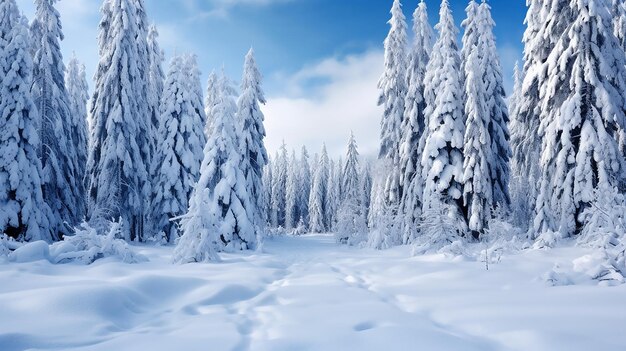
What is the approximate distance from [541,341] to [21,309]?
5.79 meters

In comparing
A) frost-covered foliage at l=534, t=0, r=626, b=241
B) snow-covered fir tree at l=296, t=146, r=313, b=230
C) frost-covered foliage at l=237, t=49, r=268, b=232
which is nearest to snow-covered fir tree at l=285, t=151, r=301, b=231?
snow-covered fir tree at l=296, t=146, r=313, b=230

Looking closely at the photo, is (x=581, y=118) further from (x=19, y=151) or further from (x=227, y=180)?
(x=19, y=151)

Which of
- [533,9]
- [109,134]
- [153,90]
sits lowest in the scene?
[109,134]

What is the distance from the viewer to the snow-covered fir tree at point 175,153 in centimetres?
2109

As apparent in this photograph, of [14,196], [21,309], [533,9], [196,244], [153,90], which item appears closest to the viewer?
[21,309]

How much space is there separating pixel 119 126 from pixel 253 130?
803 cm

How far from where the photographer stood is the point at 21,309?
14.9 feet

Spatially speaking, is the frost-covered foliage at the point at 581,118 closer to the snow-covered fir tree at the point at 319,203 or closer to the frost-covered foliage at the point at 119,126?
the frost-covered foliage at the point at 119,126

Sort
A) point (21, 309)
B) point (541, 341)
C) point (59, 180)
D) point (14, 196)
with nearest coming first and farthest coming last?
1. point (541, 341)
2. point (21, 309)
3. point (14, 196)
4. point (59, 180)

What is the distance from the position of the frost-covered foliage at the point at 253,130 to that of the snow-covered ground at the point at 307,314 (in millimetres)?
15573

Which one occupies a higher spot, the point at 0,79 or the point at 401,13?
the point at 401,13

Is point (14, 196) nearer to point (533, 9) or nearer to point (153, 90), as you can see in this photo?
point (153, 90)

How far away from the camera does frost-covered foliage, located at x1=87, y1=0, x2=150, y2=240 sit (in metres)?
20.2

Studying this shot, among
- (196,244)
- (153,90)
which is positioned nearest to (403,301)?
(196,244)
